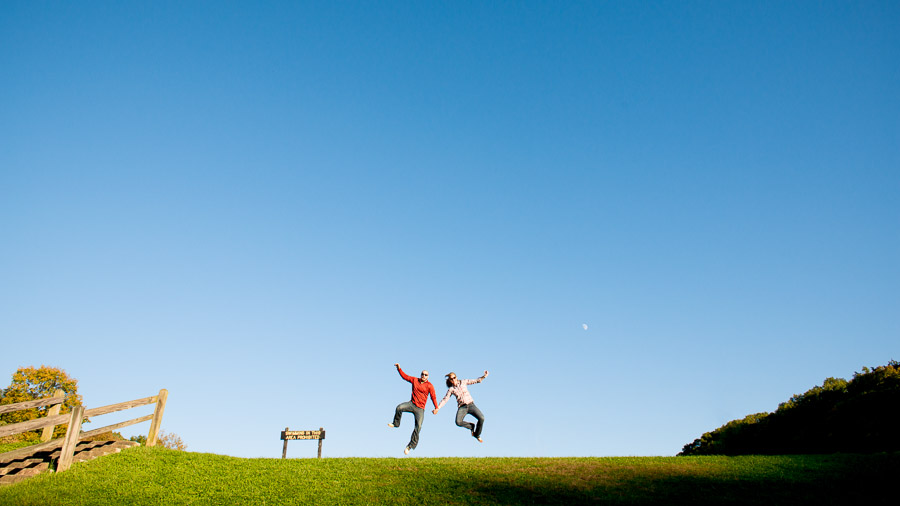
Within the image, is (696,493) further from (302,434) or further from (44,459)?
(44,459)

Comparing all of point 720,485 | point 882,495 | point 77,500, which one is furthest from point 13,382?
point 882,495

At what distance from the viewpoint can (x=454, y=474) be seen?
15047 millimetres

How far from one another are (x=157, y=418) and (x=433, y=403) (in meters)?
10.3

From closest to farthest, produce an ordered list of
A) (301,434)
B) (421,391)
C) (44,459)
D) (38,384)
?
1. (44,459)
2. (421,391)
3. (301,434)
4. (38,384)

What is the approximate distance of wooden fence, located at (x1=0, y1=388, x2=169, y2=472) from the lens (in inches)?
582

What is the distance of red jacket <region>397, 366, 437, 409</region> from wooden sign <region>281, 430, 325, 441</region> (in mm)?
10512

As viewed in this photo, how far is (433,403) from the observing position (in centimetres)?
1714

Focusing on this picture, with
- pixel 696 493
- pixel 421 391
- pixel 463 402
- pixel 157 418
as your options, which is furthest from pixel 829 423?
pixel 157 418

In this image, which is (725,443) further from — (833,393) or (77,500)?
(77,500)

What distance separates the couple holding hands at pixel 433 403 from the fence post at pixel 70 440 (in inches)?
387

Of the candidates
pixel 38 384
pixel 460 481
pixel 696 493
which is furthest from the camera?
pixel 38 384

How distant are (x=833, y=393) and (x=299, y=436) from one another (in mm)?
Result: 25692

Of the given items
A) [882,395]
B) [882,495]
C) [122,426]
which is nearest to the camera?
[882,495]

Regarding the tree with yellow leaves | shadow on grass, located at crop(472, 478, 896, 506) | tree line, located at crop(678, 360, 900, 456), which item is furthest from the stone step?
the tree with yellow leaves
